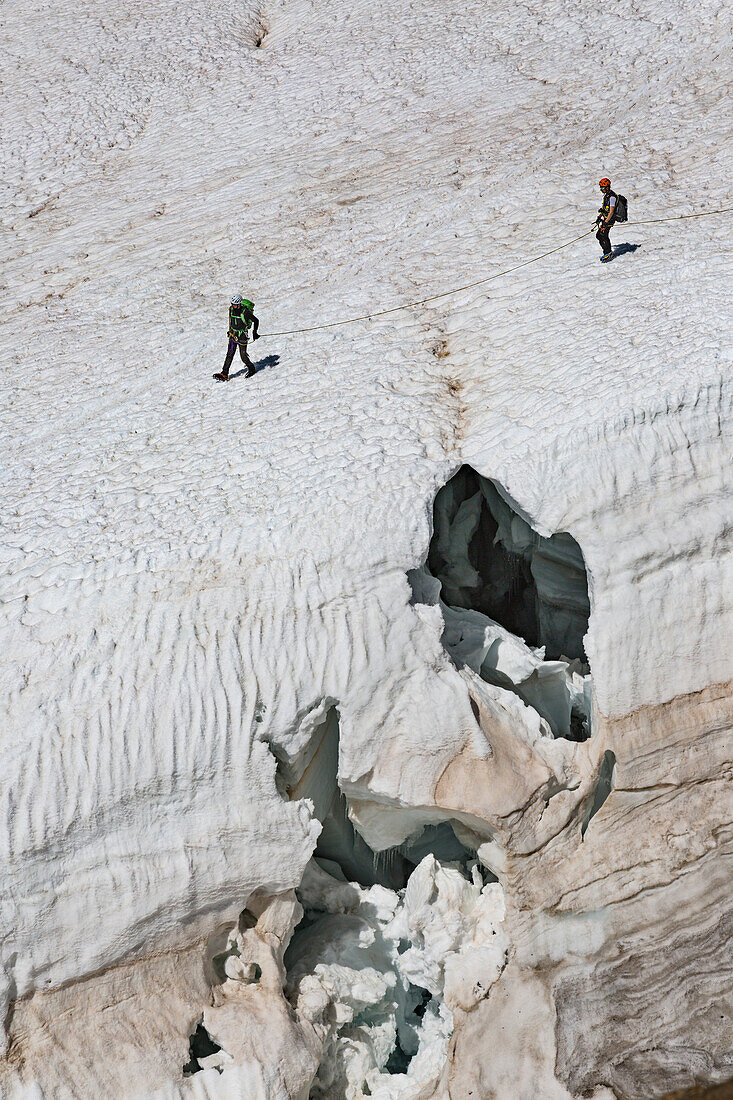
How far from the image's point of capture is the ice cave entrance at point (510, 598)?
7758 mm

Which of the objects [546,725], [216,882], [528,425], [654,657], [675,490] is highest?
[528,425]

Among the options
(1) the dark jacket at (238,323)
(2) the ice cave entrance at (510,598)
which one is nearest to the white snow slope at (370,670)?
(1) the dark jacket at (238,323)

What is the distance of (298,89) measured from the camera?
13.4m

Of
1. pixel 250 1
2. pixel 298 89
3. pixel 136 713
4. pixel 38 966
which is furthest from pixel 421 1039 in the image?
pixel 250 1

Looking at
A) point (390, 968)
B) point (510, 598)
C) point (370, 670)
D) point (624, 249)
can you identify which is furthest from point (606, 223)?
point (390, 968)

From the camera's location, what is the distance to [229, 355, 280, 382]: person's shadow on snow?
30.2 feet

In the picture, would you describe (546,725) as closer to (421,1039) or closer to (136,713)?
(421,1039)

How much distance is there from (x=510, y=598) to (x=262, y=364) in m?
3.29

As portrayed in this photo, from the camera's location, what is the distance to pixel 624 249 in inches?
372

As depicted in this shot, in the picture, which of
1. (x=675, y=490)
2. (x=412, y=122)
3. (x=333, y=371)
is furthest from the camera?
(x=412, y=122)

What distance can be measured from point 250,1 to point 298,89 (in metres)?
3.58

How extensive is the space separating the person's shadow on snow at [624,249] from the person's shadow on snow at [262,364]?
350 centimetres

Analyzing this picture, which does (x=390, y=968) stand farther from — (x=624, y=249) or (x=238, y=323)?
(x=624, y=249)

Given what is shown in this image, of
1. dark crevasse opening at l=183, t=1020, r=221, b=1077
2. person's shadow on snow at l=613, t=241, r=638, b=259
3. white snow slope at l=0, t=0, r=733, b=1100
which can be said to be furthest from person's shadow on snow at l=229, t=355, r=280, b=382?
dark crevasse opening at l=183, t=1020, r=221, b=1077
